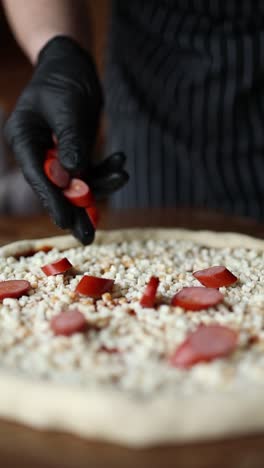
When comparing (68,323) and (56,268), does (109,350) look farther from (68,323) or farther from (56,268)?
(56,268)

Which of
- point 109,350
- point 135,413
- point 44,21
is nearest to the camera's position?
point 135,413

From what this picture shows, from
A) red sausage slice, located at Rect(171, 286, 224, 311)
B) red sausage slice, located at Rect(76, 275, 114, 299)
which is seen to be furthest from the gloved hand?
red sausage slice, located at Rect(171, 286, 224, 311)

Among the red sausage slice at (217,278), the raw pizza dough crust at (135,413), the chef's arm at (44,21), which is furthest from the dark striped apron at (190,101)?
the raw pizza dough crust at (135,413)

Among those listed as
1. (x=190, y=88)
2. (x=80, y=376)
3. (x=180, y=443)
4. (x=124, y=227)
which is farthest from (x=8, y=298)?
(x=190, y=88)

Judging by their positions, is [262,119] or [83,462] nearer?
[83,462]

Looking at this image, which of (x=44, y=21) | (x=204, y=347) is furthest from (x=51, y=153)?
(x=204, y=347)

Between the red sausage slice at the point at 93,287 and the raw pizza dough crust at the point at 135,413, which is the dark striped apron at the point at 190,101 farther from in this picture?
the raw pizza dough crust at the point at 135,413

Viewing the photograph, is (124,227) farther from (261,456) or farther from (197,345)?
(261,456)
